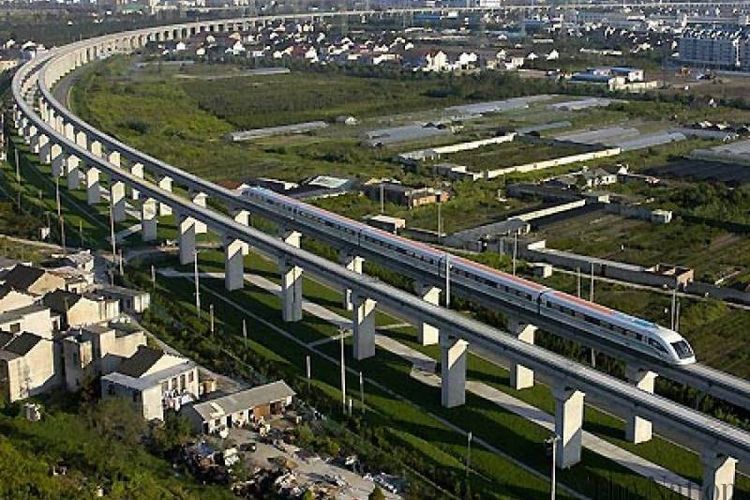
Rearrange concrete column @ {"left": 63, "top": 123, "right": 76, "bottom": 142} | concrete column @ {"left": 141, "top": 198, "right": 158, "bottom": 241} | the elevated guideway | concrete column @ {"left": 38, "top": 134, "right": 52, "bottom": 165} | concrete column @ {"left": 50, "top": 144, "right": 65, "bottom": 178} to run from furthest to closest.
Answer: concrete column @ {"left": 63, "top": 123, "right": 76, "bottom": 142}, concrete column @ {"left": 38, "top": 134, "right": 52, "bottom": 165}, concrete column @ {"left": 50, "top": 144, "right": 65, "bottom": 178}, concrete column @ {"left": 141, "top": 198, "right": 158, "bottom": 241}, the elevated guideway

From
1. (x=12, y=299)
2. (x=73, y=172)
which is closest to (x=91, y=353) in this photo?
(x=12, y=299)

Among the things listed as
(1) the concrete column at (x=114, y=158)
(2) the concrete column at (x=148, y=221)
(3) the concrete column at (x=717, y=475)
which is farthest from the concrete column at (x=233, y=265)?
(3) the concrete column at (x=717, y=475)

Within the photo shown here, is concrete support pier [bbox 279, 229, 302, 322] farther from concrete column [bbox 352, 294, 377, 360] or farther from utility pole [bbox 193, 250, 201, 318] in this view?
concrete column [bbox 352, 294, 377, 360]

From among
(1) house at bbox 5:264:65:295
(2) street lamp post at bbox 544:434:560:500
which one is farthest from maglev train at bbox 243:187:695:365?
(1) house at bbox 5:264:65:295

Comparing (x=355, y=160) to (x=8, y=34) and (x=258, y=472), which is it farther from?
(x=8, y=34)

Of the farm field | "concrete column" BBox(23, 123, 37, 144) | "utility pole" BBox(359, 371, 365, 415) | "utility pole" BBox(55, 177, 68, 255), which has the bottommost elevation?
"utility pole" BBox(359, 371, 365, 415)

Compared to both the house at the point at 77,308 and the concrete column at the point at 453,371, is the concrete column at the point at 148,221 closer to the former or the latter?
the house at the point at 77,308
